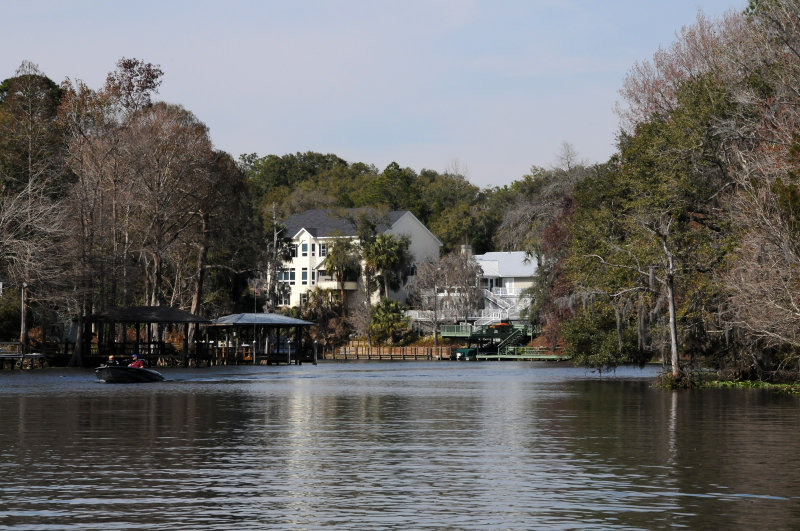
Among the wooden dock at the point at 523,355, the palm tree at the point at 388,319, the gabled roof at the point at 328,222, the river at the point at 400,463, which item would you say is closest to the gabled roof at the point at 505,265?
the gabled roof at the point at 328,222

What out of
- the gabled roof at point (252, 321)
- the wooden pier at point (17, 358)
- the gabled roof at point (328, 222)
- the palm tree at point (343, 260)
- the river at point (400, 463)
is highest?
the gabled roof at point (328, 222)

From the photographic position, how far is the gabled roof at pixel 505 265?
13788cm

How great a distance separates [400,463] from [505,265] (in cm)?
11633

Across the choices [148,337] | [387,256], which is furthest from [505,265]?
[148,337]

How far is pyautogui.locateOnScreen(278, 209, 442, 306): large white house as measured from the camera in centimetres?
13550

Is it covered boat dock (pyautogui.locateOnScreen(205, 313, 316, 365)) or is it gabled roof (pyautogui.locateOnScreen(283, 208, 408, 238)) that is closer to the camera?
covered boat dock (pyautogui.locateOnScreen(205, 313, 316, 365))

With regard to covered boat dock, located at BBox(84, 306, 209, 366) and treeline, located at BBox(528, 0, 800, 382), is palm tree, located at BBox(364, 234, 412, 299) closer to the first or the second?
covered boat dock, located at BBox(84, 306, 209, 366)

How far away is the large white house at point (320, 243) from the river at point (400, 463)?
88.8 metres

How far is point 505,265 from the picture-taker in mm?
139625

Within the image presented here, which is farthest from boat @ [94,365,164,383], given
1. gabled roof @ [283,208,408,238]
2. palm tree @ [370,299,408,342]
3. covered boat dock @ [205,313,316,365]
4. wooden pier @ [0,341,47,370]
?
gabled roof @ [283,208,408,238]

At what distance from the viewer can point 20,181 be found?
83.9 m

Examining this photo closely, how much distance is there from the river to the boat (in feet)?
44.6

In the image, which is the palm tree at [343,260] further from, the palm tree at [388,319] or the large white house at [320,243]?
the palm tree at [388,319]

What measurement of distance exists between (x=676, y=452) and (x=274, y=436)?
10.3m
